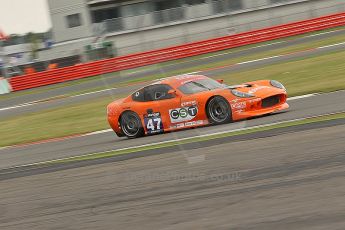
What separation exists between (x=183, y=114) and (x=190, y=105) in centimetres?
25

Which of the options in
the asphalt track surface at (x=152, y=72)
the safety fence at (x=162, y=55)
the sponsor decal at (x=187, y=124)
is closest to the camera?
the sponsor decal at (x=187, y=124)

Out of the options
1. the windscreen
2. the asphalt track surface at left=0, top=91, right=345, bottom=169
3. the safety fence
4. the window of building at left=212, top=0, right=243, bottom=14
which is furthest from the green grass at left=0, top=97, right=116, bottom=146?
the window of building at left=212, top=0, right=243, bottom=14

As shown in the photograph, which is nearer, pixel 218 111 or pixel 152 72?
pixel 218 111

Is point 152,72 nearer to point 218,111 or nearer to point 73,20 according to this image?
point 73,20

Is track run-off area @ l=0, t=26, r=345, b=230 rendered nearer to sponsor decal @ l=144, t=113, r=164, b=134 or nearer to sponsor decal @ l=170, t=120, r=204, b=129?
sponsor decal @ l=170, t=120, r=204, b=129

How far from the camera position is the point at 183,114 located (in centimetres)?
1296

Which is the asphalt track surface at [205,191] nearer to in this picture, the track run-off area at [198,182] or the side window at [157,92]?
the track run-off area at [198,182]

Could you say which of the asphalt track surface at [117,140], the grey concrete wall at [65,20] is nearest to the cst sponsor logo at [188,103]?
the asphalt track surface at [117,140]

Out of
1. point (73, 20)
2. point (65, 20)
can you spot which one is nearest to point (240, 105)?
point (73, 20)

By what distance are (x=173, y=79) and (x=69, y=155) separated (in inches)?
108

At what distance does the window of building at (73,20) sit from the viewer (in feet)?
143

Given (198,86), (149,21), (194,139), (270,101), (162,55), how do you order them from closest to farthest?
(194,139) → (270,101) → (198,86) → (162,55) → (149,21)

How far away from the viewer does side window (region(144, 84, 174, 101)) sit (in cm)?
1321

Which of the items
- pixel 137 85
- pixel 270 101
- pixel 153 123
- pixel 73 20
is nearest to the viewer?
pixel 270 101
